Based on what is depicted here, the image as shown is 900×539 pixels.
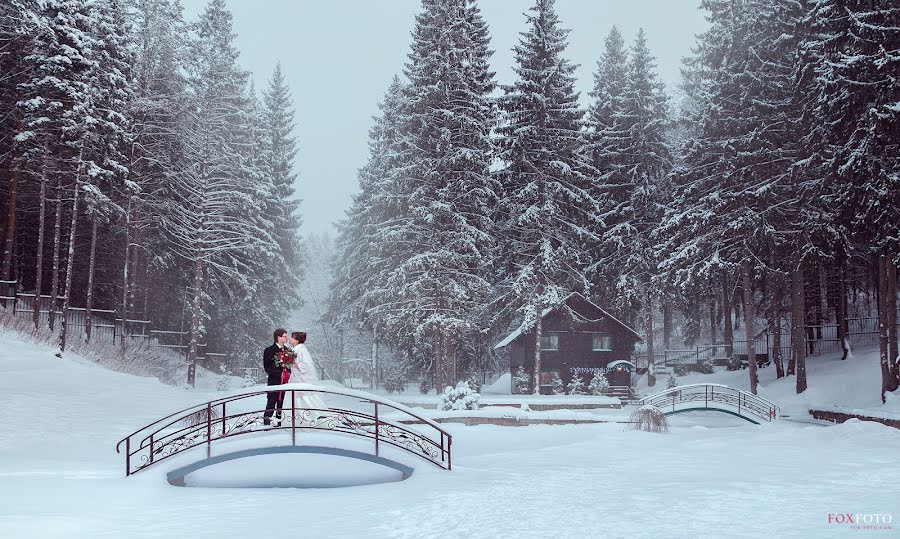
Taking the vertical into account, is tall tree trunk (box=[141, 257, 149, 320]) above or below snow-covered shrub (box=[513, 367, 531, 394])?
above

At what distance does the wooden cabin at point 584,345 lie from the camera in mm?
41219

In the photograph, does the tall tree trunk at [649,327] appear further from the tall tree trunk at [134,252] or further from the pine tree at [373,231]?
the tall tree trunk at [134,252]

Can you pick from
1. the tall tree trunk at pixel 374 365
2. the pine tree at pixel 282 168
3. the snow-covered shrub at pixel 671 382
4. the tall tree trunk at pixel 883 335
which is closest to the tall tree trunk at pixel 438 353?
the tall tree trunk at pixel 374 365

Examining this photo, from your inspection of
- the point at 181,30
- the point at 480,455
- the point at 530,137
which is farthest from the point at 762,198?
the point at 181,30

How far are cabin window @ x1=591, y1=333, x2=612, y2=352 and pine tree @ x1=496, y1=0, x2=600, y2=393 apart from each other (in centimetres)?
658

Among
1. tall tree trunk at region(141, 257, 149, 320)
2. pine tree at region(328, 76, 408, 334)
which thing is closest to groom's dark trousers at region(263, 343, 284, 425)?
pine tree at region(328, 76, 408, 334)

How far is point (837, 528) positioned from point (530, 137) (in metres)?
27.6

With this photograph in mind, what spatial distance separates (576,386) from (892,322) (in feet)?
52.7

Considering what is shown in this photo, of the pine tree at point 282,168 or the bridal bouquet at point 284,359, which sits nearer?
the bridal bouquet at point 284,359

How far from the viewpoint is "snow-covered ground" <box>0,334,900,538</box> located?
1002 centimetres

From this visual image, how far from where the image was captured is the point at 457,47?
113 ft

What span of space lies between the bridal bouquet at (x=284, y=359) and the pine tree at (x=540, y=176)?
2022cm

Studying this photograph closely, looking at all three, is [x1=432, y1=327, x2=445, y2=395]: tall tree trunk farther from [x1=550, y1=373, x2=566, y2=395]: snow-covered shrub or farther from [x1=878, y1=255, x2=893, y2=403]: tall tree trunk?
[x1=878, y1=255, x2=893, y2=403]: tall tree trunk

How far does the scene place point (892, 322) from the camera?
2527 cm
